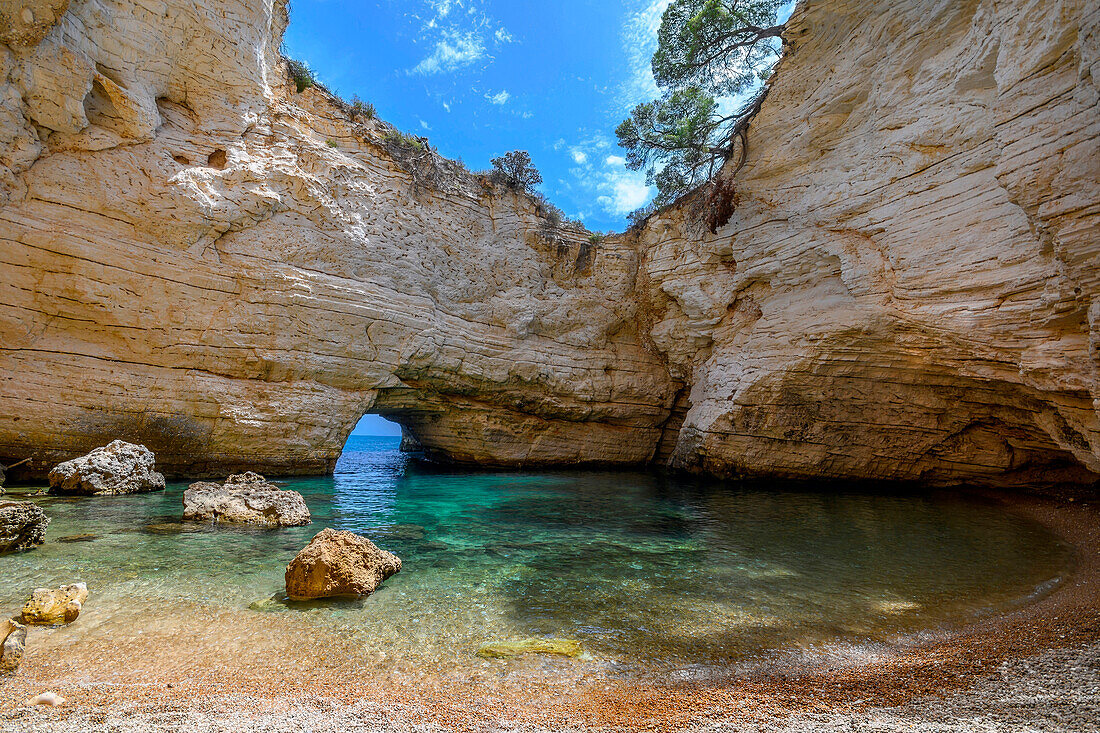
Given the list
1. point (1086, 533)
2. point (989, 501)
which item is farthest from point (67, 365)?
point (989, 501)

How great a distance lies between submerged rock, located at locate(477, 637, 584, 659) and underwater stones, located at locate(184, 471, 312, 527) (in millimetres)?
5311

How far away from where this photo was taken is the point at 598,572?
5516 millimetres

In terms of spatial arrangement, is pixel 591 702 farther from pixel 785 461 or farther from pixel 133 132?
pixel 133 132

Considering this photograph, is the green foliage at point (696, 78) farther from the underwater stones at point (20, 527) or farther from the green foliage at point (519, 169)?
the underwater stones at point (20, 527)

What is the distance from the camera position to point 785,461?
546 inches

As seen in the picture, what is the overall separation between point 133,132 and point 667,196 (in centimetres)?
1772

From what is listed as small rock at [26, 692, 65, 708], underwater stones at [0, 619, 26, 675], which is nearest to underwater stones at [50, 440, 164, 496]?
underwater stones at [0, 619, 26, 675]

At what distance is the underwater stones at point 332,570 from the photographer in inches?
171

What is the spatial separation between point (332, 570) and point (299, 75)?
623 inches

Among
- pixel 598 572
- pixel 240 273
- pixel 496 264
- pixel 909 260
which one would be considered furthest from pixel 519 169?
pixel 598 572

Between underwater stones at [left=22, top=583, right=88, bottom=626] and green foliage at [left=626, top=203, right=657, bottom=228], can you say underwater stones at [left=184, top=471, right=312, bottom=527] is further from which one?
green foliage at [left=626, top=203, right=657, bottom=228]

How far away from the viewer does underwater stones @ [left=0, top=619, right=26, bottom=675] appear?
2816mm

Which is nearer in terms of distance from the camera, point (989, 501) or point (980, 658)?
point (980, 658)

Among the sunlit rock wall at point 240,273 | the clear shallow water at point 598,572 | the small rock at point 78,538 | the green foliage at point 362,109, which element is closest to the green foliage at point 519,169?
the sunlit rock wall at point 240,273
